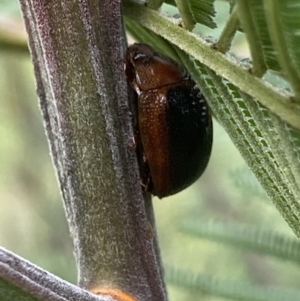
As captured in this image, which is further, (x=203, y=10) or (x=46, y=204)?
Result: (x=46, y=204)

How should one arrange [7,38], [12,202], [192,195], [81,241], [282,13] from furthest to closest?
[12,202] → [192,195] → [7,38] → [81,241] → [282,13]

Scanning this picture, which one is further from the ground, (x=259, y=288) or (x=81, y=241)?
(x=81, y=241)

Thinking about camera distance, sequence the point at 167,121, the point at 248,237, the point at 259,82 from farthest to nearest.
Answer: the point at 248,237 < the point at 167,121 < the point at 259,82

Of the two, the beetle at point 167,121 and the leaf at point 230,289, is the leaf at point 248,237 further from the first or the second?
the beetle at point 167,121

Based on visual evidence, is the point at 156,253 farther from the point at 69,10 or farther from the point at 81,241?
the point at 69,10

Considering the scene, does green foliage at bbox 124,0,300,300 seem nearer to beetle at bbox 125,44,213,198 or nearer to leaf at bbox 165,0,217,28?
leaf at bbox 165,0,217,28

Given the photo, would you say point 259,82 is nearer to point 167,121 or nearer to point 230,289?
point 167,121

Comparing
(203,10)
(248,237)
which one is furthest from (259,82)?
(248,237)

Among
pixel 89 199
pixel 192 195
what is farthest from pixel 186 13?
pixel 192 195

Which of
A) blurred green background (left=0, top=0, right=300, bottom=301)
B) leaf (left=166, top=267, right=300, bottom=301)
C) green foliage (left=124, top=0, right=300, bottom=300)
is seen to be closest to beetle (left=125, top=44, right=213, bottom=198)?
green foliage (left=124, top=0, right=300, bottom=300)
